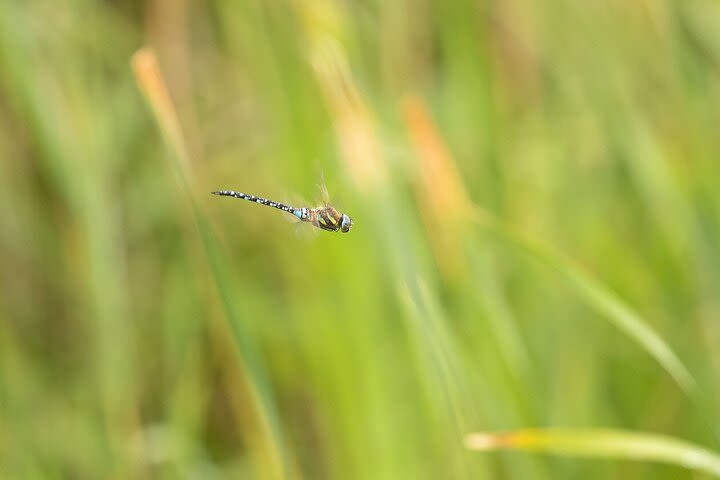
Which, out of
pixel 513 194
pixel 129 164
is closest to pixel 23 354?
pixel 129 164

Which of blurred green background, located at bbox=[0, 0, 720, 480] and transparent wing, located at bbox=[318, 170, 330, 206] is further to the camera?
blurred green background, located at bbox=[0, 0, 720, 480]

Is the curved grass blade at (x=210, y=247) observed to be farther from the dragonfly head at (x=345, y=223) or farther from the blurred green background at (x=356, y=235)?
the dragonfly head at (x=345, y=223)

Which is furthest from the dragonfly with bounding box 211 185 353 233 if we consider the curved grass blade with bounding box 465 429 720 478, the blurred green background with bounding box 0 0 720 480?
the curved grass blade with bounding box 465 429 720 478

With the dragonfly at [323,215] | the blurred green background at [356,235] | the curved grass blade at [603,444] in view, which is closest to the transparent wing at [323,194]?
the dragonfly at [323,215]

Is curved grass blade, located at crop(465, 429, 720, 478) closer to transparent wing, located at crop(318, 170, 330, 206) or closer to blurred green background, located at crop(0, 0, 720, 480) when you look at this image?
blurred green background, located at crop(0, 0, 720, 480)

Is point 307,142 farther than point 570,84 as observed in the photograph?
No

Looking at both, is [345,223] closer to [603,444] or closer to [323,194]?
[323,194]

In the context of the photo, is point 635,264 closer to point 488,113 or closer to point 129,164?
point 488,113
